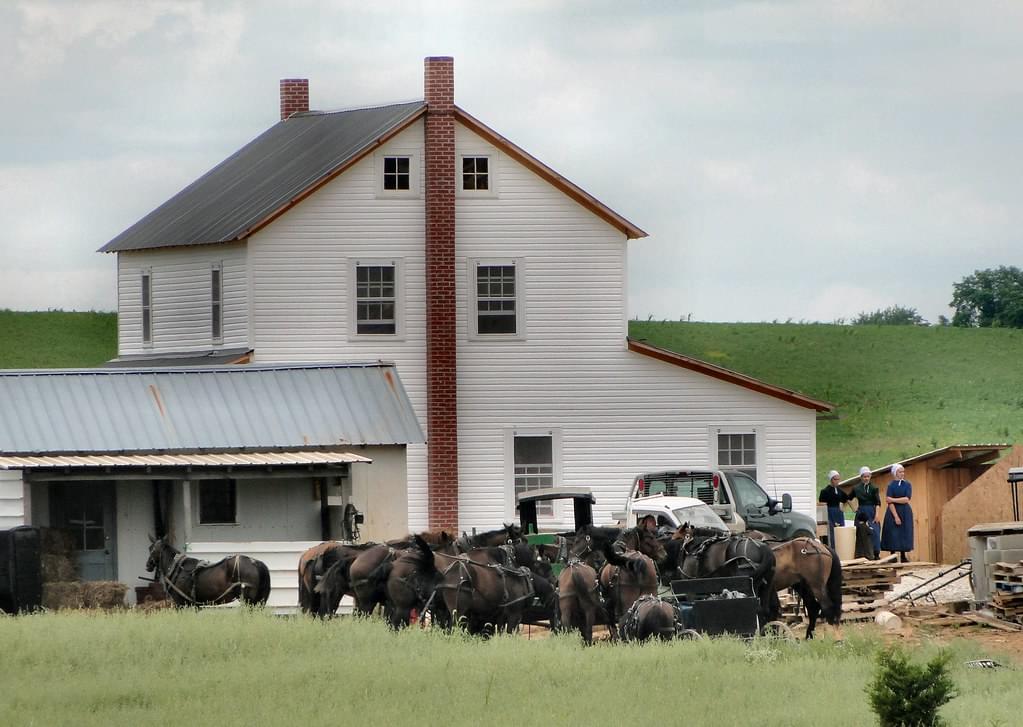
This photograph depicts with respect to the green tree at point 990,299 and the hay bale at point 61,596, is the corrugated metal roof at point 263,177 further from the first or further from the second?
the green tree at point 990,299

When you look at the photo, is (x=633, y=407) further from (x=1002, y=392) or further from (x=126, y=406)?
(x=1002, y=392)

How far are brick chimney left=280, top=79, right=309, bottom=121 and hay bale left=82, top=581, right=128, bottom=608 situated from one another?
22541 millimetres

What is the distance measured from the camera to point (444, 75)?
39875 mm

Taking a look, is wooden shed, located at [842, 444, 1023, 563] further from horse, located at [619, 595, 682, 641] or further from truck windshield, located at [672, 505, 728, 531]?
horse, located at [619, 595, 682, 641]

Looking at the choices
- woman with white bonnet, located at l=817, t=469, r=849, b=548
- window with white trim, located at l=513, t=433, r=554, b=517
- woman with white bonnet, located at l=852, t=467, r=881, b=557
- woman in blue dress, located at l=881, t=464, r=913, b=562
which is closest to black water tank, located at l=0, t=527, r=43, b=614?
window with white trim, located at l=513, t=433, r=554, b=517

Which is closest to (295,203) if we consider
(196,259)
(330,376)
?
(196,259)

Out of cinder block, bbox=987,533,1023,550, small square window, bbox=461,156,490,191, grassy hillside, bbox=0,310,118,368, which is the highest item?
grassy hillside, bbox=0,310,118,368

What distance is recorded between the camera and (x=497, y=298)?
1572 inches

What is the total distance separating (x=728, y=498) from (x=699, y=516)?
237 centimetres

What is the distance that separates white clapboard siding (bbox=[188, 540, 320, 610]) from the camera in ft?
93.9

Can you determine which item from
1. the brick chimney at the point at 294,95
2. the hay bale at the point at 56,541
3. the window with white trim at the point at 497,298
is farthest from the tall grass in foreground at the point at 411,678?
the brick chimney at the point at 294,95

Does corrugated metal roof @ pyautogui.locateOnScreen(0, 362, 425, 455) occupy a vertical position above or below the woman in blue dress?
above

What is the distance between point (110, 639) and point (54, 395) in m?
10.1

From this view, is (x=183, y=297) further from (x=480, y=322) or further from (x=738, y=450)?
(x=738, y=450)
